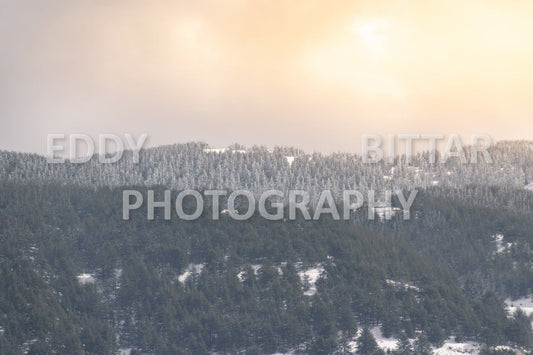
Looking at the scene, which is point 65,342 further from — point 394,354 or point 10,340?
point 394,354

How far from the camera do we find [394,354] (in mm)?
198875

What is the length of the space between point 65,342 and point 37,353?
5.39 metres

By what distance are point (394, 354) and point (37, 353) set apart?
206 ft

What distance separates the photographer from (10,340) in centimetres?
19650

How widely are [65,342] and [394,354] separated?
191 feet

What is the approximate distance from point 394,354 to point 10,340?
67664 millimetres

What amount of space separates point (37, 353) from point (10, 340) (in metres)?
5.55

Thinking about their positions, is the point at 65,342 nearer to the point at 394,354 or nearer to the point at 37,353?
the point at 37,353

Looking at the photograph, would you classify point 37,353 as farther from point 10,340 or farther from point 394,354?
point 394,354

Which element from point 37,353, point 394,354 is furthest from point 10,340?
point 394,354

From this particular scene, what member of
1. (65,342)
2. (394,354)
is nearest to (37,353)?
(65,342)

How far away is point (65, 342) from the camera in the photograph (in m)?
198
